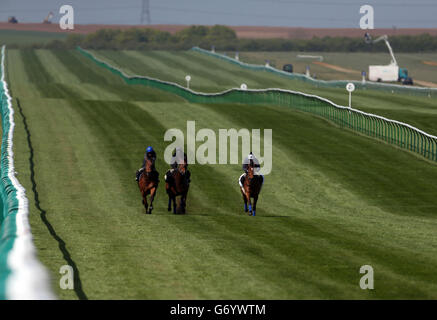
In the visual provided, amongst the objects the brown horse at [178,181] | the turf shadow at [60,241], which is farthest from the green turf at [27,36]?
the brown horse at [178,181]

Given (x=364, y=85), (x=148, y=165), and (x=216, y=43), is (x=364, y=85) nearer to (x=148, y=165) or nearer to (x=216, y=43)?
(x=148, y=165)

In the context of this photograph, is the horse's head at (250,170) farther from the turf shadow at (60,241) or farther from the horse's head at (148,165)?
the turf shadow at (60,241)

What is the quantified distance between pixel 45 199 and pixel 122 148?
9.53 meters

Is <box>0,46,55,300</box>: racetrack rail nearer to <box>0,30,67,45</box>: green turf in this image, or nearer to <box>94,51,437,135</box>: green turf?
<box>94,51,437,135</box>: green turf

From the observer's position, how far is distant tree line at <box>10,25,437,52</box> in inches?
5012

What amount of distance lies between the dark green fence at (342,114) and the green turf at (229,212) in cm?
65

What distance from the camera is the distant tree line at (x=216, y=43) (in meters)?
127

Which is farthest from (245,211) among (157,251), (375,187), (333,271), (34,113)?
(34,113)

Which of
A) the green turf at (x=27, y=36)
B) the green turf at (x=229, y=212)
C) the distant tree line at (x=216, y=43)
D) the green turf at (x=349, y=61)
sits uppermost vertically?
the green turf at (x=27, y=36)

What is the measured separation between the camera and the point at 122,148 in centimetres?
3098

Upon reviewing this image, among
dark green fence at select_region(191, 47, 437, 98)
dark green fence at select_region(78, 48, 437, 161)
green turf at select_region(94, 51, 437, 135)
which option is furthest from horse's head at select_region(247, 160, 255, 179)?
dark green fence at select_region(191, 47, 437, 98)

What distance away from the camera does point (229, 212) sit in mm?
20969

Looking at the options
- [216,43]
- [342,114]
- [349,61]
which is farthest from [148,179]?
[216,43]

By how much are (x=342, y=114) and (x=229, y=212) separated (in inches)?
732
